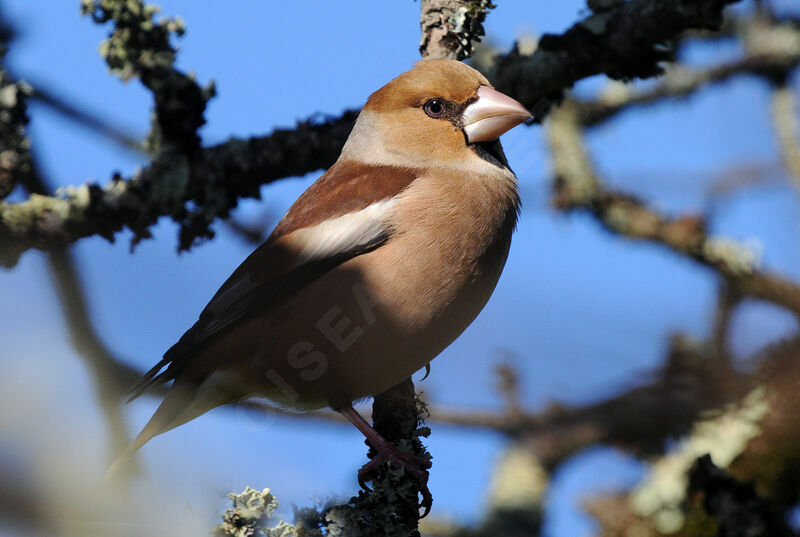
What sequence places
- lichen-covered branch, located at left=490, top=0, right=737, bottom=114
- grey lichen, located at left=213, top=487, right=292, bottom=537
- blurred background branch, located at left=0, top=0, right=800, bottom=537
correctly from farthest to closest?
lichen-covered branch, located at left=490, top=0, right=737, bottom=114, blurred background branch, located at left=0, top=0, right=800, bottom=537, grey lichen, located at left=213, top=487, right=292, bottom=537

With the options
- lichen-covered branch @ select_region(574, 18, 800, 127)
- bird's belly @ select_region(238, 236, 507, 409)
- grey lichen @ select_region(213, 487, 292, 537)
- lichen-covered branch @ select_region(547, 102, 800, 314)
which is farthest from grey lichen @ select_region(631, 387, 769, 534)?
lichen-covered branch @ select_region(574, 18, 800, 127)

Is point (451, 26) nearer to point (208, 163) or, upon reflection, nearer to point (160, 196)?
point (208, 163)

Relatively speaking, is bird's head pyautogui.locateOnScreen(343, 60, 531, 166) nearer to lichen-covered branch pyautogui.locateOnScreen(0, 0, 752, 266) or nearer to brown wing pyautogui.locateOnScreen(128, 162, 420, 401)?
lichen-covered branch pyautogui.locateOnScreen(0, 0, 752, 266)

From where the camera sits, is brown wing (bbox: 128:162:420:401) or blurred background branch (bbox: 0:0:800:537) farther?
brown wing (bbox: 128:162:420:401)

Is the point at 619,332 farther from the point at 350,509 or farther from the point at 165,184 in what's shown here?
the point at 165,184

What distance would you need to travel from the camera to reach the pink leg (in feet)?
10.2

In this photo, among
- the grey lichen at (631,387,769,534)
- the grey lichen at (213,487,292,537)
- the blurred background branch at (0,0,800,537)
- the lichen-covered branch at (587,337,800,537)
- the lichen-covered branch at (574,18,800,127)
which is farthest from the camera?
the lichen-covered branch at (574,18,800,127)

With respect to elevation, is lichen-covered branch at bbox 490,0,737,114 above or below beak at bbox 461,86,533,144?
above

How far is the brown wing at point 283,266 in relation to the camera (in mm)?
3504

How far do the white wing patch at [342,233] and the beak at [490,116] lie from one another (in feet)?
1.70

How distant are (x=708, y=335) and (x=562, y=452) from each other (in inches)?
54.7

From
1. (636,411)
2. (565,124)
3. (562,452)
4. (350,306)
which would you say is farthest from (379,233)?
(565,124)

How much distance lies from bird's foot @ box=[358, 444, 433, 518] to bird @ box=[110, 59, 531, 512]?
0.04 ft

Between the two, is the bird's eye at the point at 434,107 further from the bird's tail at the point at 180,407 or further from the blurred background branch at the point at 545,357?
the bird's tail at the point at 180,407
